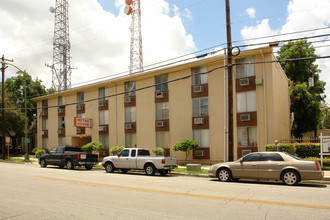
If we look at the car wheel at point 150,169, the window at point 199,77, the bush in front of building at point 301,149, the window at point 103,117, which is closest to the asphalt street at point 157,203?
the car wheel at point 150,169

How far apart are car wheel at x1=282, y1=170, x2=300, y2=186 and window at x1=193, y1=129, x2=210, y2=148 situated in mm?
10823

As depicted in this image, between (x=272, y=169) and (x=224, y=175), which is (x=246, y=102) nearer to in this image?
(x=224, y=175)

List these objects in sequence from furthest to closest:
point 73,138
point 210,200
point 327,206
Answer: point 73,138
point 210,200
point 327,206

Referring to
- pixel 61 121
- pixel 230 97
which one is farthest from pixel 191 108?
pixel 61 121

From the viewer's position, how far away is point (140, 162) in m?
17.3

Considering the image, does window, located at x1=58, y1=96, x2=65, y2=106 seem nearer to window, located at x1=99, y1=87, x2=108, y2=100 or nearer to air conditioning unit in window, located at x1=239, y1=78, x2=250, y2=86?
window, located at x1=99, y1=87, x2=108, y2=100

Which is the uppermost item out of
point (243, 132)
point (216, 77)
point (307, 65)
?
point (307, 65)

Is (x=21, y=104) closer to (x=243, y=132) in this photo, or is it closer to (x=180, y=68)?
(x=180, y=68)

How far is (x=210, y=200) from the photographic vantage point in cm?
A: 875

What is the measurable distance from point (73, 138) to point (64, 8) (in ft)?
62.4

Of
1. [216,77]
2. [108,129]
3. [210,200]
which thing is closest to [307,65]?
[216,77]

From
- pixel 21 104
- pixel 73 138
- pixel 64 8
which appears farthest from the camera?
pixel 21 104

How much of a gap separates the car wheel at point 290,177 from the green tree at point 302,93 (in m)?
19.4

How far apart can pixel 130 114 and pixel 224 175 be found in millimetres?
16055
